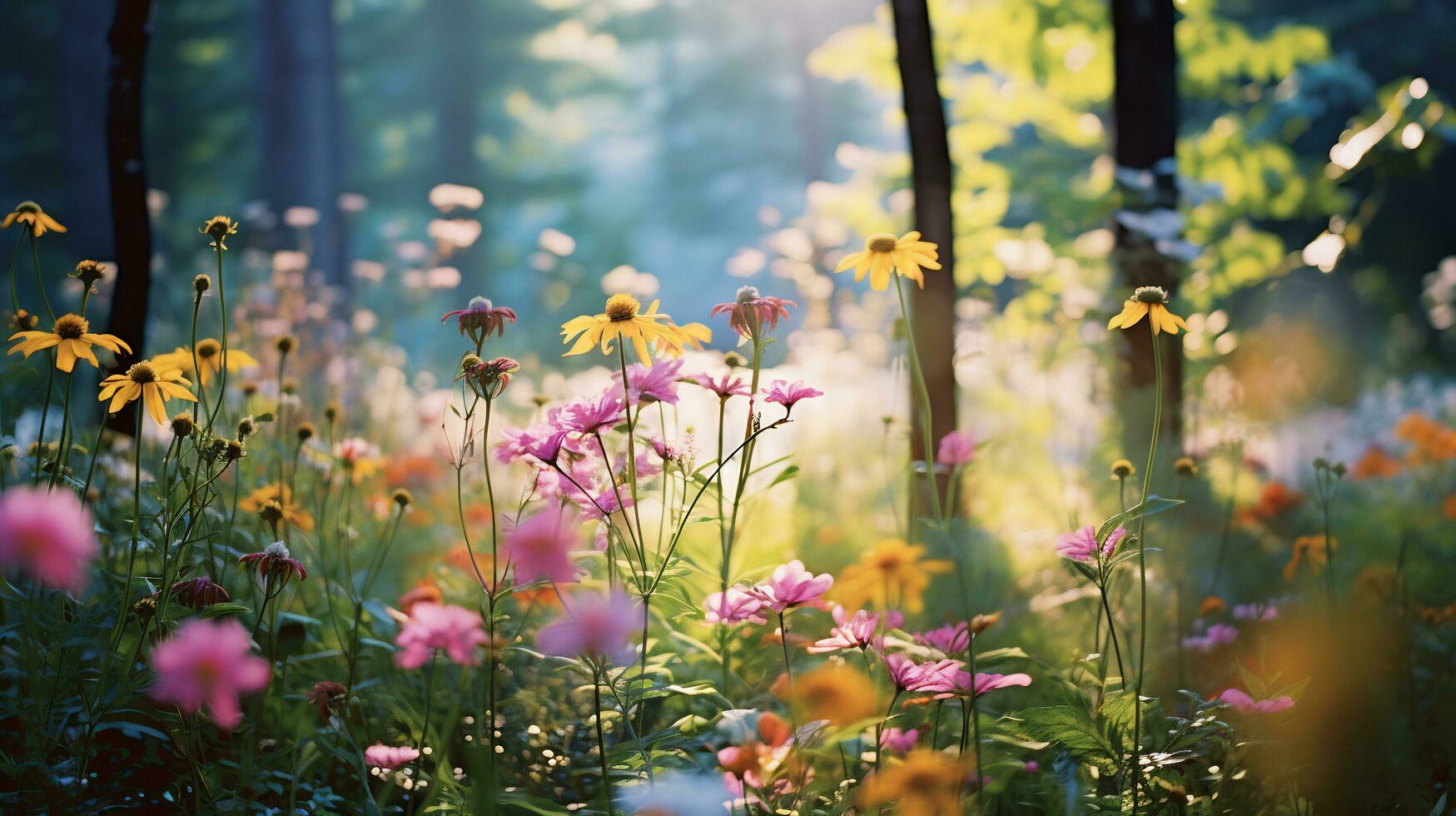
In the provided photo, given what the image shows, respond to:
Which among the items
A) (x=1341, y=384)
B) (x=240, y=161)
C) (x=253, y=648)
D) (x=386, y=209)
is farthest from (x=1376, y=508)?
(x=386, y=209)

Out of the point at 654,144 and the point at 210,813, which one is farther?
the point at 654,144

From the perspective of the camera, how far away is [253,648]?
4.68 feet

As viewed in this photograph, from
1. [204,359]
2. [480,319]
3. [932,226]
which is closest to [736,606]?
[480,319]

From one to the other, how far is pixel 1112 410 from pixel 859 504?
0.92 metres

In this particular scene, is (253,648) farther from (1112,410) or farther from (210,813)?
(1112,410)

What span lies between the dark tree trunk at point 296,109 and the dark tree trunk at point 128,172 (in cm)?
739

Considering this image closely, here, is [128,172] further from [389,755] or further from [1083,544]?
[1083,544]

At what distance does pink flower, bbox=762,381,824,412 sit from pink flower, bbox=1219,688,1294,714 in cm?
61

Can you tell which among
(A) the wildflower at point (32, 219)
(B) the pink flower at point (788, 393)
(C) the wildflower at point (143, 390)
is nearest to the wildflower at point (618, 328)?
(B) the pink flower at point (788, 393)

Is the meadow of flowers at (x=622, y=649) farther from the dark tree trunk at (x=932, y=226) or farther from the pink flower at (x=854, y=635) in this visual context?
the dark tree trunk at (x=932, y=226)

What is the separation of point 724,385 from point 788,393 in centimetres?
9

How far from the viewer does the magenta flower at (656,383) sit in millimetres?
1212

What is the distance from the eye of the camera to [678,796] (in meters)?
0.87

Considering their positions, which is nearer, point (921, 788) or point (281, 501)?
point (921, 788)
